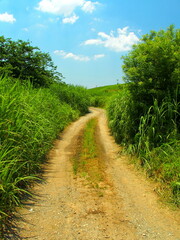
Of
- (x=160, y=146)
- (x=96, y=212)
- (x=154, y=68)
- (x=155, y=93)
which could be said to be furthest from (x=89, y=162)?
(x=154, y=68)

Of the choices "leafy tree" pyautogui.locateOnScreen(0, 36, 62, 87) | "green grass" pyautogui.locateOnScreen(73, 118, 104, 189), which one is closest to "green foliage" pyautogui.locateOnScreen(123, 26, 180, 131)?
"green grass" pyautogui.locateOnScreen(73, 118, 104, 189)

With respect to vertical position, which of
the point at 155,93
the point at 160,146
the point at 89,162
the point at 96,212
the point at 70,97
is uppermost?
the point at 70,97

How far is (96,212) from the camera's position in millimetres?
3596

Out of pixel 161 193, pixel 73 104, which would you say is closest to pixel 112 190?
pixel 161 193

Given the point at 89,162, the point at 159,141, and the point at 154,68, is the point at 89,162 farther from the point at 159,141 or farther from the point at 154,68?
the point at 154,68

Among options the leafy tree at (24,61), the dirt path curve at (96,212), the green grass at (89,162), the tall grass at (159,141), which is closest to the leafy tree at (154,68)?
the tall grass at (159,141)

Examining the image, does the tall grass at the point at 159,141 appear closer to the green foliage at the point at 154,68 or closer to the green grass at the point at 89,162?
the green foliage at the point at 154,68

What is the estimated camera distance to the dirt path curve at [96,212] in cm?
306

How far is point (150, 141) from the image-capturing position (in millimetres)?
5883

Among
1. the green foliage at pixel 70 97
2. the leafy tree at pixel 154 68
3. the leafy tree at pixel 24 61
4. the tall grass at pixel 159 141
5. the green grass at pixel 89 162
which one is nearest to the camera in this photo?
the tall grass at pixel 159 141

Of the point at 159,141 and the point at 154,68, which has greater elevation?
the point at 154,68

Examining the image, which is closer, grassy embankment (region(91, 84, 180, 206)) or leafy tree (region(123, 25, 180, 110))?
grassy embankment (region(91, 84, 180, 206))

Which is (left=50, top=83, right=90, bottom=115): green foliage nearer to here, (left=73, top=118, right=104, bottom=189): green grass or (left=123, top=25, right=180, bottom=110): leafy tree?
(left=73, top=118, right=104, bottom=189): green grass

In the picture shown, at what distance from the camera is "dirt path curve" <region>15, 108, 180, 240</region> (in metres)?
3.06
